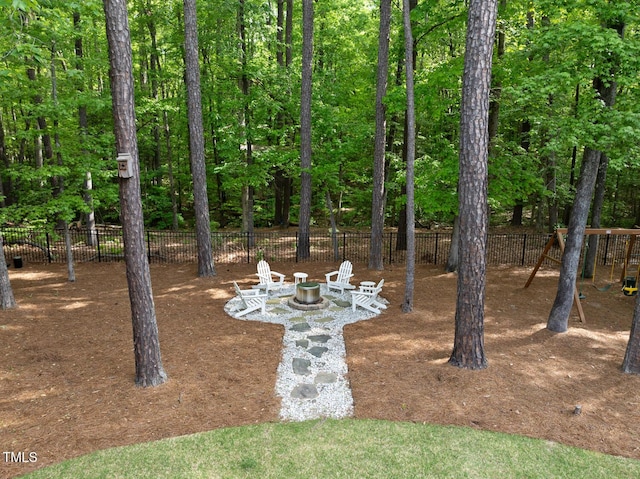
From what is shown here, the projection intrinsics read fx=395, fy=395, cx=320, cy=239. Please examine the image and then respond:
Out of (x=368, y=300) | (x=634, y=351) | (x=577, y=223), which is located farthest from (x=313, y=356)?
(x=577, y=223)

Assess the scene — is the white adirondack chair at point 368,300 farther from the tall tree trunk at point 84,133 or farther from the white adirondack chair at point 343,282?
the tall tree trunk at point 84,133

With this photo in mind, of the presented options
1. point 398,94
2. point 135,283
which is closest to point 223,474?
point 135,283

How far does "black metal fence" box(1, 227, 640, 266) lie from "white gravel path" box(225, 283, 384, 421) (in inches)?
154

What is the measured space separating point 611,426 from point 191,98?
10.6 meters

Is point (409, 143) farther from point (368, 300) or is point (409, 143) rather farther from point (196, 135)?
point (196, 135)

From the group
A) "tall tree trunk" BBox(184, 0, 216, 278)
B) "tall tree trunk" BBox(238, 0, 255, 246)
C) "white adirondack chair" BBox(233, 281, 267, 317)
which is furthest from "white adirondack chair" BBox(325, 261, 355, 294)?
"tall tree trunk" BBox(238, 0, 255, 246)

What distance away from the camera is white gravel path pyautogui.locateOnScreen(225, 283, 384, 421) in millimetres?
5078

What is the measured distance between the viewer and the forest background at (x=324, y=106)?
677cm

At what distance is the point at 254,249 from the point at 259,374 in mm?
8363

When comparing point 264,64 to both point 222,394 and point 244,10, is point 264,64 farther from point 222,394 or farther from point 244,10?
point 222,394

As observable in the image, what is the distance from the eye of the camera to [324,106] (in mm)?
Answer: 12688

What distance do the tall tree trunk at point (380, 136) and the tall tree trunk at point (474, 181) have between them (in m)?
5.17

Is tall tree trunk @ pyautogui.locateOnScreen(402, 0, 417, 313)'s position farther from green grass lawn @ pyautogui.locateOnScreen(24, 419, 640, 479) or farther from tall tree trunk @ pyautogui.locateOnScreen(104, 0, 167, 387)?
tall tree trunk @ pyautogui.locateOnScreen(104, 0, 167, 387)

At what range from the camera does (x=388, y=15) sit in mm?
10258
